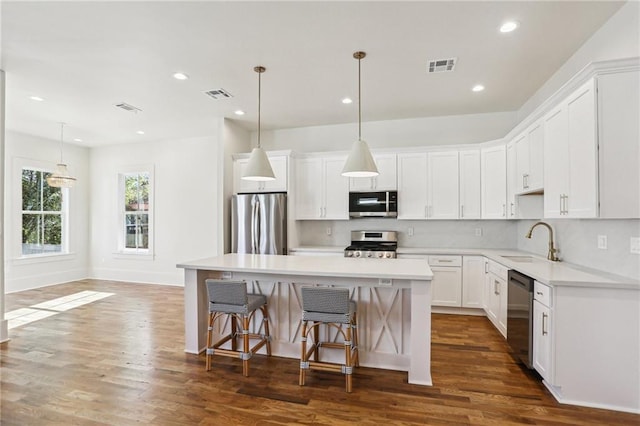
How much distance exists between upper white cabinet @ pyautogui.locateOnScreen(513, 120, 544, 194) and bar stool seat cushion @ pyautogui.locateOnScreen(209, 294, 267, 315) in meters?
2.98

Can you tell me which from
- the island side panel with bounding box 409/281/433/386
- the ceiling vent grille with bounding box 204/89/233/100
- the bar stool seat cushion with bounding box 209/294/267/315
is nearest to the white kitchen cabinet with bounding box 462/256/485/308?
the island side panel with bounding box 409/281/433/386

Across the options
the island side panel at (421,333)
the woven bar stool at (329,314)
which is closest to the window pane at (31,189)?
the woven bar stool at (329,314)

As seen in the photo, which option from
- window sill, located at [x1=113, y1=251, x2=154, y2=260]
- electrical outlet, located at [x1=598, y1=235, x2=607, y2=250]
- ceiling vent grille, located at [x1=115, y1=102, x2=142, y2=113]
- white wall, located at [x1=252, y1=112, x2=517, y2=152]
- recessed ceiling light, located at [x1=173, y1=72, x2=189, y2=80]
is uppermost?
recessed ceiling light, located at [x1=173, y1=72, x2=189, y2=80]

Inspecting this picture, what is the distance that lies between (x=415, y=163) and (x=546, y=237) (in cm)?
191

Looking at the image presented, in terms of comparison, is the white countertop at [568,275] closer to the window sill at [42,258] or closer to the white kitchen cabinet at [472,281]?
the white kitchen cabinet at [472,281]

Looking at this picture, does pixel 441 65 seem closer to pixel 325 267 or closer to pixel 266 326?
pixel 325 267

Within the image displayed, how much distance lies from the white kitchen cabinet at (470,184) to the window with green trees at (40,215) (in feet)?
25.5

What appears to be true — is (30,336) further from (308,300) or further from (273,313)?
(308,300)

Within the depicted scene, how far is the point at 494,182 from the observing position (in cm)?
436

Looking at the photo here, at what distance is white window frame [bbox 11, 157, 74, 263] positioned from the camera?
19.1 ft

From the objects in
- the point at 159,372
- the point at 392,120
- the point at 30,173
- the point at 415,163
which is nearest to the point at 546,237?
the point at 415,163

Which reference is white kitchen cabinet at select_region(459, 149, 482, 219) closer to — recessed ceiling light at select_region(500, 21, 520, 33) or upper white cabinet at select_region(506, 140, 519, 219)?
upper white cabinet at select_region(506, 140, 519, 219)

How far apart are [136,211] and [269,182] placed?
12.2 feet

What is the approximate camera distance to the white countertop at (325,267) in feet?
8.29
